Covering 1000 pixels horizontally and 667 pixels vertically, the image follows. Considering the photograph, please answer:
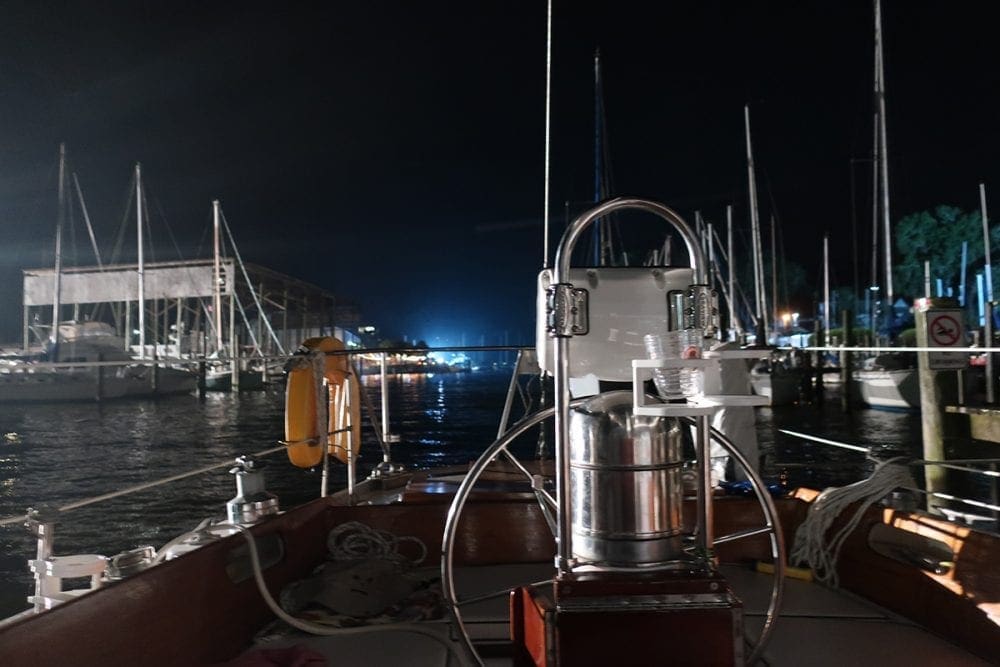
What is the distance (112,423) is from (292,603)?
105 ft

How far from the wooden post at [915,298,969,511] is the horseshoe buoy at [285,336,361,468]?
19.7 feet

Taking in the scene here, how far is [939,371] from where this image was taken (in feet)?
24.1

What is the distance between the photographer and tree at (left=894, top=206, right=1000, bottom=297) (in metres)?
42.6

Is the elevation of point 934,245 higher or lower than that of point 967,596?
higher

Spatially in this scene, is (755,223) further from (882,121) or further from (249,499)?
(249,499)

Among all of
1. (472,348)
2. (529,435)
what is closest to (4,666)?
(472,348)

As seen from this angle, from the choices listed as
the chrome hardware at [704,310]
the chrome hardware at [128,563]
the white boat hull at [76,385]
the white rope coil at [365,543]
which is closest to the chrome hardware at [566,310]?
the chrome hardware at [704,310]

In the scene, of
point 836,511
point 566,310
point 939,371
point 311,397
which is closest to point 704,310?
point 566,310

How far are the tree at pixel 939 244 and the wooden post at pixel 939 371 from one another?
41.9 m

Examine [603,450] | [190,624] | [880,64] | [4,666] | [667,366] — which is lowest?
[190,624]

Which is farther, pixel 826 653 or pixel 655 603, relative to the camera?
pixel 826 653

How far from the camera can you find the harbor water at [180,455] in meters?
10.4

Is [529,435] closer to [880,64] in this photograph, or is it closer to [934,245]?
[880,64]

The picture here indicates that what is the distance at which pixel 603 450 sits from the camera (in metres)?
1.99
